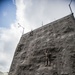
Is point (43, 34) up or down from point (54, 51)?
up

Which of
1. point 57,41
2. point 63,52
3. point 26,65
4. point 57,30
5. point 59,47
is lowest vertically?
point 26,65

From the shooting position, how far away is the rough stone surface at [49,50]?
6.56m

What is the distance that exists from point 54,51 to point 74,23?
8.78ft

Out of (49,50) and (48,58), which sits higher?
(49,50)

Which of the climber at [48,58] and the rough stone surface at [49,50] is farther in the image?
the climber at [48,58]

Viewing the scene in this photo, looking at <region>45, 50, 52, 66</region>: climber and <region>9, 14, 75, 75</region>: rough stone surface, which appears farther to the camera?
<region>45, 50, 52, 66</region>: climber

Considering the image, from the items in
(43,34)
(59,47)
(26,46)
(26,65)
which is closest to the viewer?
(59,47)

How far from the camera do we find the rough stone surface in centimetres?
656

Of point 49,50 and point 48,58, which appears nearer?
point 48,58

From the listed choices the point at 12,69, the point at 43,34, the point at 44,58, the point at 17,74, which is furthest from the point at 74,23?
the point at 12,69

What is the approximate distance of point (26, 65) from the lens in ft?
27.9

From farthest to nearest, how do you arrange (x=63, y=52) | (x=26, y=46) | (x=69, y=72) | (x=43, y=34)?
(x=26, y=46), (x=43, y=34), (x=63, y=52), (x=69, y=72)

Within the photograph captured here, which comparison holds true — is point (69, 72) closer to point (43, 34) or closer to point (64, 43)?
point (64, 43)

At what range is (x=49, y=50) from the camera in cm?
788
